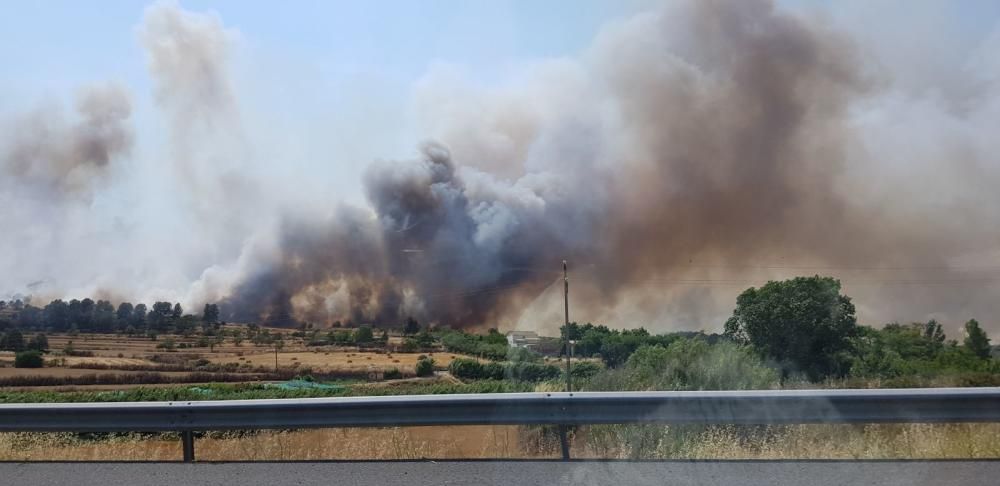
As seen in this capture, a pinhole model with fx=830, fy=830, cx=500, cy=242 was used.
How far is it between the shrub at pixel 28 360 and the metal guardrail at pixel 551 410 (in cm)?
1525

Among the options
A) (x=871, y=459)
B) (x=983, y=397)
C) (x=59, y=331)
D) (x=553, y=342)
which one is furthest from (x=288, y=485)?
(x=59, y=331)

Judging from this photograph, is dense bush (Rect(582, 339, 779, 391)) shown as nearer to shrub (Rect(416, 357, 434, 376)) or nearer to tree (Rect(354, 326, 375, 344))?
shrub (Rect(416, 357, 434, 376))

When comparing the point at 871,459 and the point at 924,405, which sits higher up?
the point at 924,405

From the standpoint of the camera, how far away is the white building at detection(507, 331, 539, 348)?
27447 millimetres

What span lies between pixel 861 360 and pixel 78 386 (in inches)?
805

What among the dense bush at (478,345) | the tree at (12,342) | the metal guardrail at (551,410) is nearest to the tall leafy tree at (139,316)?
the tree at (12,342)

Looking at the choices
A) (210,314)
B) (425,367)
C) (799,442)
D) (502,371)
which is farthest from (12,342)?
(799,442)

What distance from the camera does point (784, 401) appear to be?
8094 mm

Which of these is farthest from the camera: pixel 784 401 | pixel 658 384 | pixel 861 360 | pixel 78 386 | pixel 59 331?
pixel 59 331

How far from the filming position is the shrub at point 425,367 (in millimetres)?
23531

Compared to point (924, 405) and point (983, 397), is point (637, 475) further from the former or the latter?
point (983, 397)

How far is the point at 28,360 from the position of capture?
22.5m

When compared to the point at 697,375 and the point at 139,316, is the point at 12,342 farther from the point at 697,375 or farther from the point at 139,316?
the point at 697,375

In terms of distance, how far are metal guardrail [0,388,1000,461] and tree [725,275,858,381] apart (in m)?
13.7
